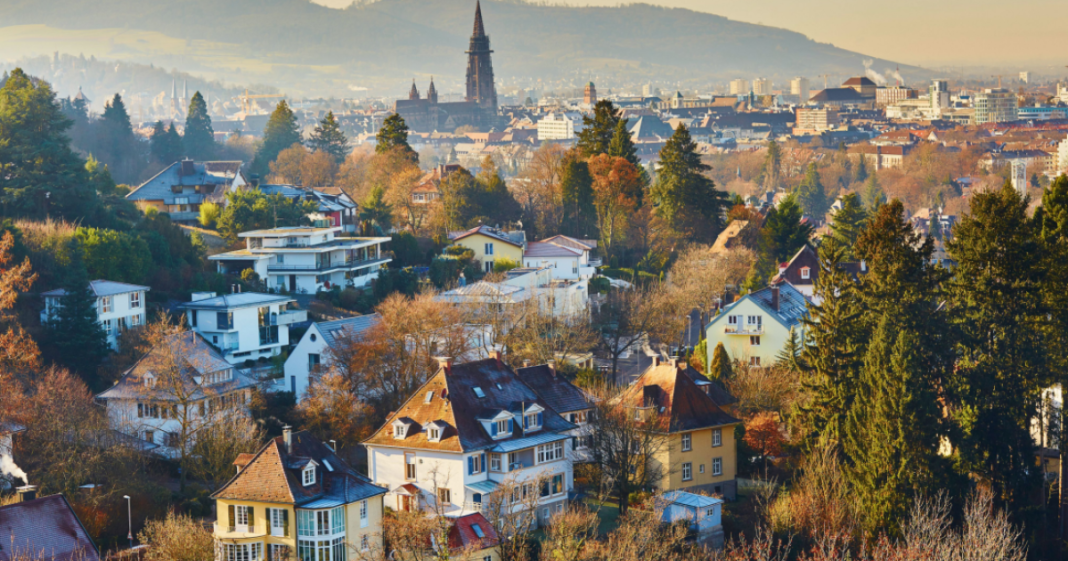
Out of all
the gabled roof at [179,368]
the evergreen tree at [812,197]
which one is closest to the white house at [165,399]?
the gabled roof at [179,368]

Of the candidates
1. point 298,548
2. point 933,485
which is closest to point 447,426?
point 298,548

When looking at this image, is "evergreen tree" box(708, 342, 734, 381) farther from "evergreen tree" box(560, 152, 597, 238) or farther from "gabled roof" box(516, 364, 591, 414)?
"evergreen tree" box(560, 152, 597, 238)

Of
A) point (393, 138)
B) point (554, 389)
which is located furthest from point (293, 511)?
point (393, 138)

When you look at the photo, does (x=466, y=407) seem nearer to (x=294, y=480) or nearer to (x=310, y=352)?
(x=294, y=480)

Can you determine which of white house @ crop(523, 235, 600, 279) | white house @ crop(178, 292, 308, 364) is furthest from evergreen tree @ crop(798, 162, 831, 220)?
white house @ crop(178, 292, 308, 364)

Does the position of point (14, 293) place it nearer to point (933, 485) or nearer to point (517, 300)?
point (517, 300)

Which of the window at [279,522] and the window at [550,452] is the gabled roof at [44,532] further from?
the window at [550,452]
